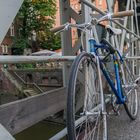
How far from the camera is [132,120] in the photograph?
3.26 meters

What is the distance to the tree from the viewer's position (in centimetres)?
2507

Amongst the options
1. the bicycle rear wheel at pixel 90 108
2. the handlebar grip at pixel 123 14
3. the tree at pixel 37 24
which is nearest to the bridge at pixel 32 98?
the bicycle rear wheel at pixel 90 108

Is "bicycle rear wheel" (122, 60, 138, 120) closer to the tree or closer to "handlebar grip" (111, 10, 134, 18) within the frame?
"handlebar grip" (111, 10, 134, 18)

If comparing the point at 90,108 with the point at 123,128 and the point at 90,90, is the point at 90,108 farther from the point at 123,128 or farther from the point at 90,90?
the point at 123,128

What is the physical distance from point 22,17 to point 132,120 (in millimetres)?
22987

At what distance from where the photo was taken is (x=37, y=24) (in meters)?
25.5

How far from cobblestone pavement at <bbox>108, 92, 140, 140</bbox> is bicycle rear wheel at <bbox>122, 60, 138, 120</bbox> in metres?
0.10

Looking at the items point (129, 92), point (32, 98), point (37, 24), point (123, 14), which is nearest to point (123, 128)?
point (129, 92)

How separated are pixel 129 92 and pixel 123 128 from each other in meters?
0.39

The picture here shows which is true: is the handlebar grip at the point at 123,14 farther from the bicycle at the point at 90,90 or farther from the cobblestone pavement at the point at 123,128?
the cobblestone pavement at the point at 123,128

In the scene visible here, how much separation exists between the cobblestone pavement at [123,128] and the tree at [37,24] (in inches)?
849

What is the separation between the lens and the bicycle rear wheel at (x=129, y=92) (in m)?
3.02

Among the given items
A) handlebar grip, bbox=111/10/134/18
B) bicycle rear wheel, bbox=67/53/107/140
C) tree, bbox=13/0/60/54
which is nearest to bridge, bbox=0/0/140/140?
bicycle rear wheel, bbox=67/53/107/140

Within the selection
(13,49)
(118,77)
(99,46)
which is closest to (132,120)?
(118,77)
